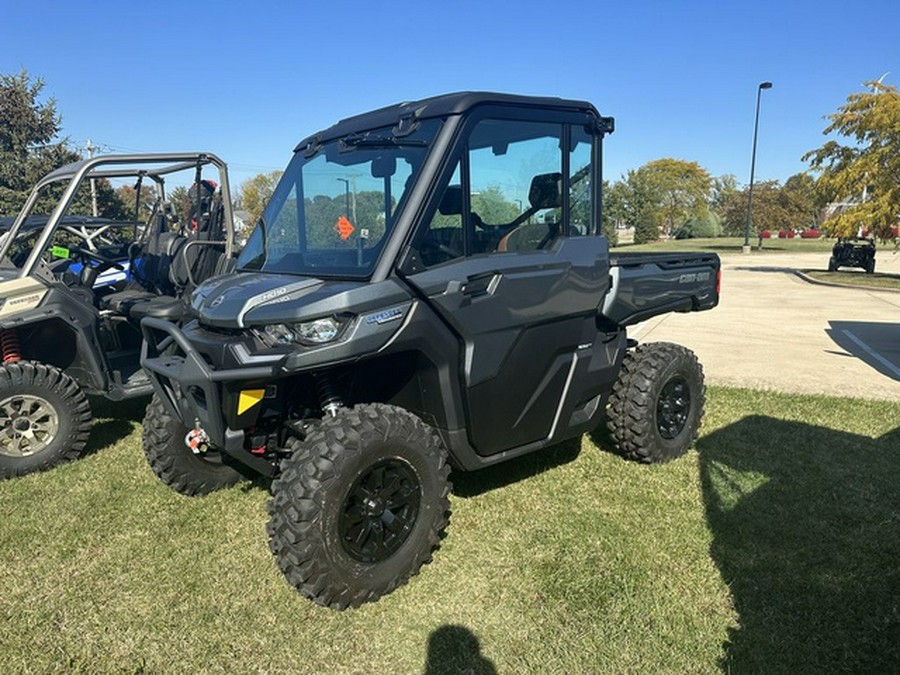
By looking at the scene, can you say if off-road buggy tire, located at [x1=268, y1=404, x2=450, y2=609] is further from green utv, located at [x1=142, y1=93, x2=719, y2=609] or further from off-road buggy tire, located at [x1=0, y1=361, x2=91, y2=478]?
off-road buggy tire, located at [x1=0, y1=361, x2=91, y2=478]

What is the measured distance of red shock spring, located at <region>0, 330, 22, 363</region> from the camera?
5.30 meters

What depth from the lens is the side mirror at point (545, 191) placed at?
3781 millimetres

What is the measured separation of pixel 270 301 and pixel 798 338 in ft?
31.8

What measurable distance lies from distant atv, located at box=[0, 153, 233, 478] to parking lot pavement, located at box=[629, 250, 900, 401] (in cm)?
575

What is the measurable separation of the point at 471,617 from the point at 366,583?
1.74 ft

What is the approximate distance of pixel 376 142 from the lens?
3.46 meters

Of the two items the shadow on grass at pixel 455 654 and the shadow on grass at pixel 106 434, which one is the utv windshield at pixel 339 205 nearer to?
the shadow on grass at pixel 455 654

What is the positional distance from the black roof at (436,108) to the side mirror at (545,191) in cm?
39

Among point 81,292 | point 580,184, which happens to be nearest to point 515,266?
point 580,184

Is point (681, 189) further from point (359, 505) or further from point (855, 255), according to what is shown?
point (359, 505)

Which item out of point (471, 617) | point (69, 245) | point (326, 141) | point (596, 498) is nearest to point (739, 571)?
point (596, 498)

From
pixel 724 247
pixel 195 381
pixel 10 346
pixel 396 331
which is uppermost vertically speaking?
pixel 396 331

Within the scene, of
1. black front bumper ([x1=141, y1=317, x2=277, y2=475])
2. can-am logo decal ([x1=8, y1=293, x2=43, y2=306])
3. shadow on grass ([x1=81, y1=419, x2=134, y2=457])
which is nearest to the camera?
black front bumper ([x1=141, y1=317, x2=277, y2=475])

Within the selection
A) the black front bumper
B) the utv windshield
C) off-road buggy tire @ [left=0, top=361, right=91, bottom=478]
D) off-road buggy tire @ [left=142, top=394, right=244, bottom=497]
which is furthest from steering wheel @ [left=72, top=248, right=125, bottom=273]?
the black front bumper
